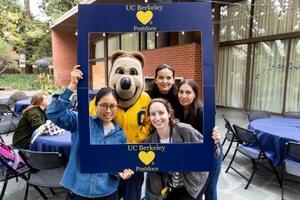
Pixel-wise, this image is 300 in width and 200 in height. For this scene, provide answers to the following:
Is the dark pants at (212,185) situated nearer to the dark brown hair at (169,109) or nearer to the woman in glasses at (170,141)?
the woman in glasses at (170,141)

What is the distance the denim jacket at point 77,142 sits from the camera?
4.30 ft

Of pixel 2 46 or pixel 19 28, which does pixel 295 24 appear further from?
pixel 19 28

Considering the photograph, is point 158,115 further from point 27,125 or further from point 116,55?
point 27,125

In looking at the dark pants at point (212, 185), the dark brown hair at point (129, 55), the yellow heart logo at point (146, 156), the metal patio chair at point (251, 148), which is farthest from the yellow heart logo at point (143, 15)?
the metal patio chair at point (251, 148)

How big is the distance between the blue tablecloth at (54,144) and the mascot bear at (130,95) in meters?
1.61

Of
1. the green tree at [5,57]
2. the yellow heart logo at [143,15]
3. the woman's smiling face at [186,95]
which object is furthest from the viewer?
the green tree at [5,57]

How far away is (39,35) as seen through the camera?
60.8 ft

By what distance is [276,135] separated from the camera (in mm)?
3088

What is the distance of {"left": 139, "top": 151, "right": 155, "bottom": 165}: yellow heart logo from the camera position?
119cm

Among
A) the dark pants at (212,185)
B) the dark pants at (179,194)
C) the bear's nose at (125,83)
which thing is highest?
the bear's nose at (125,83)

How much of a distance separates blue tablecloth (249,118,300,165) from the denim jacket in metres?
2.24

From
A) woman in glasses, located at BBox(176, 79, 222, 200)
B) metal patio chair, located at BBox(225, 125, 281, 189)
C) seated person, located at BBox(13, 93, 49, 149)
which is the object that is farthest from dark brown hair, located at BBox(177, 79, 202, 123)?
seated person, located at BBox(13, 93, 49, 149)

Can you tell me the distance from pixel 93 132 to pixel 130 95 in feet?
0.88

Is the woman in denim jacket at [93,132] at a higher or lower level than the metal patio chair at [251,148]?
higher
